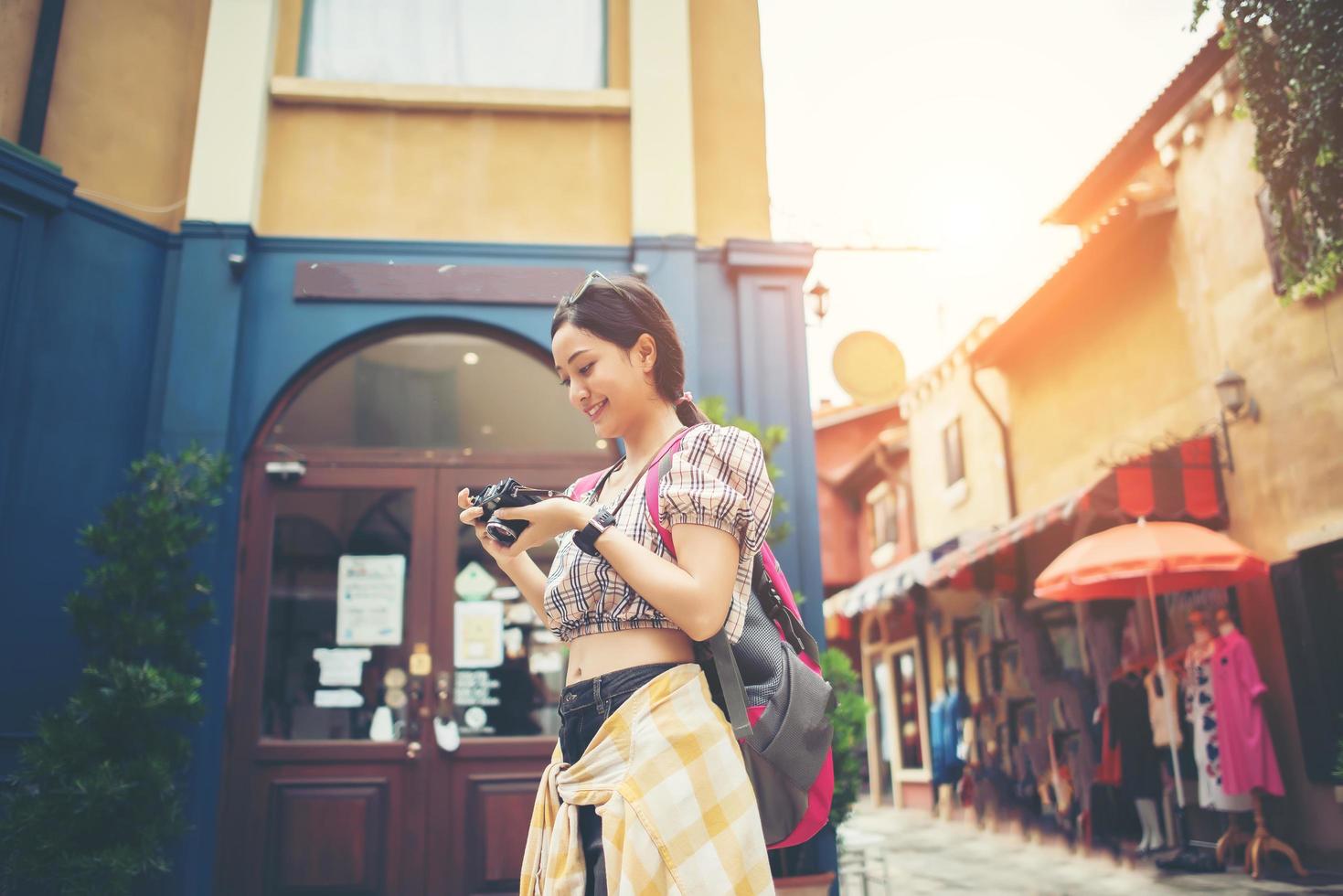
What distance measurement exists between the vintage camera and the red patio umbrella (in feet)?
23.7

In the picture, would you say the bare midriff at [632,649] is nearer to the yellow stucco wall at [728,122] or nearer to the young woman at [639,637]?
the young woman at [639,637]

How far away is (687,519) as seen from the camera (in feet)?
5.57

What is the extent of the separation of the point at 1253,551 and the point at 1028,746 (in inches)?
160

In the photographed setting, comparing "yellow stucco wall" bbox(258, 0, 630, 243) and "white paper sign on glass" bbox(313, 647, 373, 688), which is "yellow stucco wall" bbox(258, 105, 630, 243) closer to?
"yellow stucco wall" bbox(258, 0, 630, 243)

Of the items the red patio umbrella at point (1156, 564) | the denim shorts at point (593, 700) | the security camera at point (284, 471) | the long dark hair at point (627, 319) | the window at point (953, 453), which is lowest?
the denim shorts at point (593, 700)

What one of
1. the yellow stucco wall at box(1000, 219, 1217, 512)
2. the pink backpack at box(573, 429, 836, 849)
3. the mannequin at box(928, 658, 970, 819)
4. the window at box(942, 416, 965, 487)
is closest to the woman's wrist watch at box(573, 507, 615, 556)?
the pink backpack at box(573, 429, 836, 849)

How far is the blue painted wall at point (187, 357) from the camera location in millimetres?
5578

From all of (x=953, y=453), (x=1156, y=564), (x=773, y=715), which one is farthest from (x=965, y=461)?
(x=773, y=715)

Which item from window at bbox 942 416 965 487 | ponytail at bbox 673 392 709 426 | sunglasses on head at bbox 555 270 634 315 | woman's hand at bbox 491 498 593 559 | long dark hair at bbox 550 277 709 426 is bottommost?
woman's hand at bbox 491 498 593 559

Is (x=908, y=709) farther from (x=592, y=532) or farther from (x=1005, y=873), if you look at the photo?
(x=592, y=532)

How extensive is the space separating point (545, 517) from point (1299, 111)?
5736 millimetres

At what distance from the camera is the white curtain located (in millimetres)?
7031

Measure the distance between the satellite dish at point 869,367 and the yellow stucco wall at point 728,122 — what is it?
168 inches

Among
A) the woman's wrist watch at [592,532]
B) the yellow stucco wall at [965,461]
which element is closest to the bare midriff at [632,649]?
the woman's wrist watch at [592,532]
